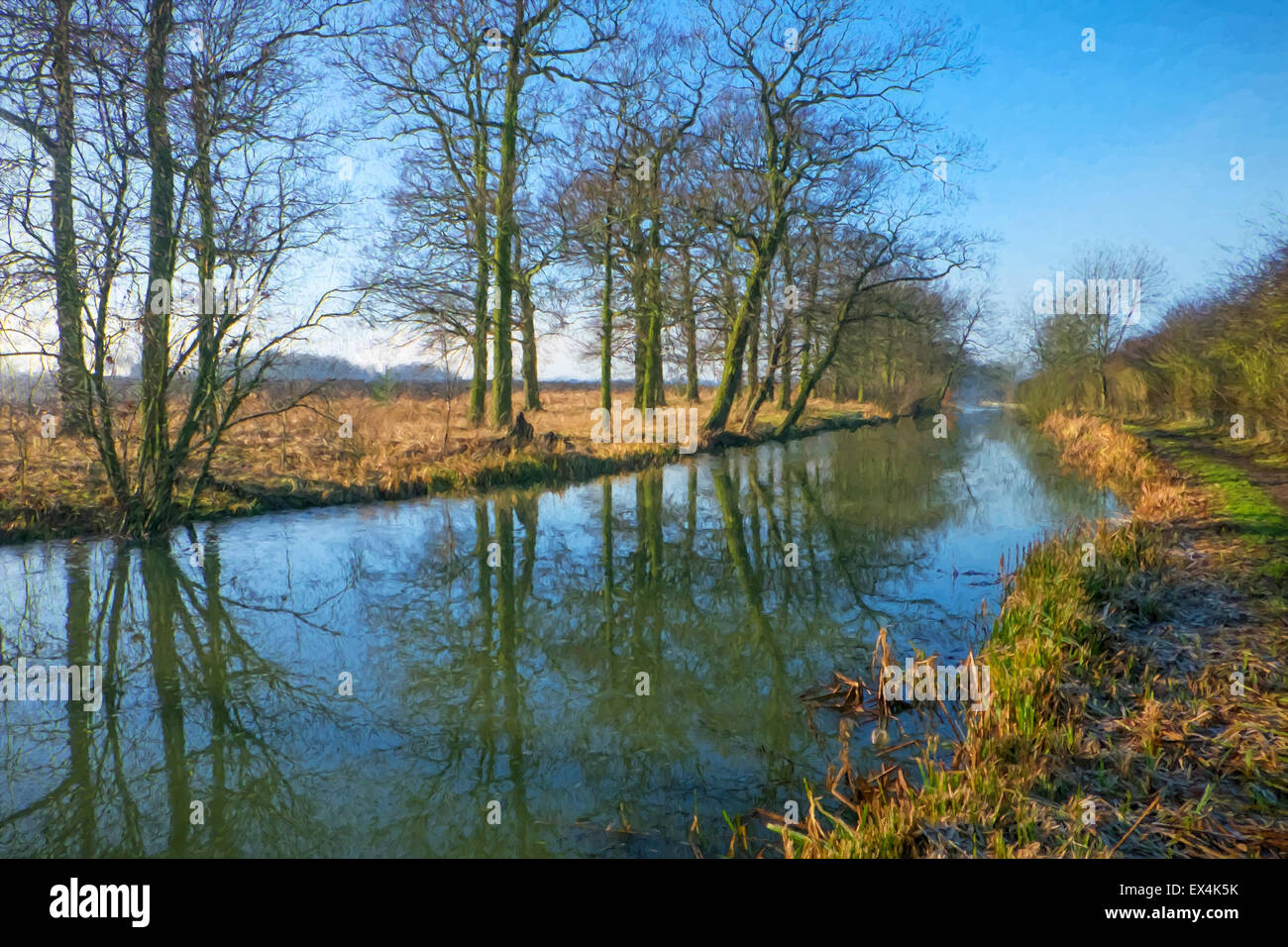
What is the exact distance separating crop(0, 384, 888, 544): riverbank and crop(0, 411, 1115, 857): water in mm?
788

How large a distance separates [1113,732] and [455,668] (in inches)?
161

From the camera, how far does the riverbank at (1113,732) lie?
3000 mm

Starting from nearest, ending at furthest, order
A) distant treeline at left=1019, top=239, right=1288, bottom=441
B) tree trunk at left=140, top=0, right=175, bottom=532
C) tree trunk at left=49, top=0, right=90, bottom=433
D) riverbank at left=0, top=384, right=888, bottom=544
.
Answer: tree trunk at left=49, top=0, right=90, bottom=433 < tree trunk at left=140, top=0, right=175, bottom=532 < riverbank at left=0, top=384, right=888, bottom=544 < distant treeline at left=1019, top=239, right=1288, bottom=441

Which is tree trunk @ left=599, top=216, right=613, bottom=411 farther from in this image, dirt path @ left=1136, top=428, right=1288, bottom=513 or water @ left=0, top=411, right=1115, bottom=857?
dirt path @ left=1136, top=428, right=1288, bottom=513

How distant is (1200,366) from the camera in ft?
66.2

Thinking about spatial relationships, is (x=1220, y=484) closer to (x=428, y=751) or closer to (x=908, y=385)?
(x=428, y=751)

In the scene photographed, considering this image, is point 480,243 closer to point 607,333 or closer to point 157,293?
point 607,333

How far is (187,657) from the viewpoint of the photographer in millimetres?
5637

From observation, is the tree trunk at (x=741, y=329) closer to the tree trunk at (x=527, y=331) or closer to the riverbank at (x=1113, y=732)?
the tree trunk at (x=527, y=331)

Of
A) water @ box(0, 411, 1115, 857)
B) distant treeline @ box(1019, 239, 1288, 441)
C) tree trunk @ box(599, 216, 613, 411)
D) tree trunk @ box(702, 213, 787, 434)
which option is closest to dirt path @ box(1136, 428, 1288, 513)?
distant treeline @ box(1019, 239, 1288, 441)

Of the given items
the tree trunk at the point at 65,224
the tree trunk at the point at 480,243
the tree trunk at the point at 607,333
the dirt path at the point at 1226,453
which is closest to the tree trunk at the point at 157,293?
the tree trunk at the point at 65,224

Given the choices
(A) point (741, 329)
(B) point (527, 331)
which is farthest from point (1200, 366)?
(B) point (527, 331)

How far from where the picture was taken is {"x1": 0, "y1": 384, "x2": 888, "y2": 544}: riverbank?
916cm
